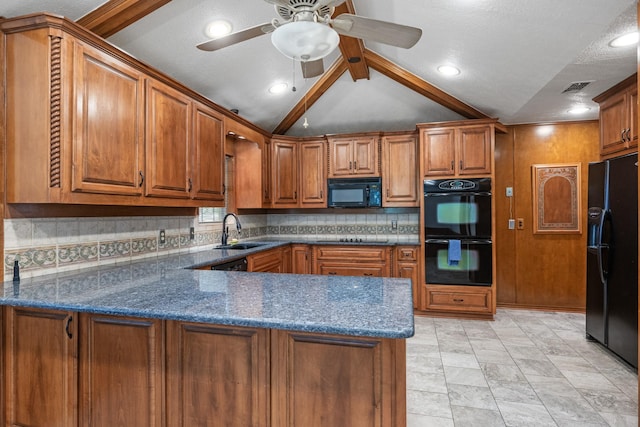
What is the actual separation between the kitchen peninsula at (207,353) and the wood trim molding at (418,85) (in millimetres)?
2704

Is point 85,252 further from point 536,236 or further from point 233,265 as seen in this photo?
point 536,236

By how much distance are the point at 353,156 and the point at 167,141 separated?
2514mm

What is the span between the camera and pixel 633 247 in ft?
8.68

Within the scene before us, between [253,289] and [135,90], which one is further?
[135,90]

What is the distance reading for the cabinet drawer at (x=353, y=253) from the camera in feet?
13.9

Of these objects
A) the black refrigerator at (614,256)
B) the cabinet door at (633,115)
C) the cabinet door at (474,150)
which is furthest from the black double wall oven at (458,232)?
the cabinet door at (633,115)

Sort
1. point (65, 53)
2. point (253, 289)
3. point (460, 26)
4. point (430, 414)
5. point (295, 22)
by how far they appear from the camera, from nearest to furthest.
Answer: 1. point (295, 22)
2. point (253, 289)
3. point (65, 53)
4. point (430, 414)
5. point (460, 26)

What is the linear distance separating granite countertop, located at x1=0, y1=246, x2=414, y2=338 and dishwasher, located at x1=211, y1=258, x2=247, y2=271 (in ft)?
2.07

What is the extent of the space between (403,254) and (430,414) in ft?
7.22

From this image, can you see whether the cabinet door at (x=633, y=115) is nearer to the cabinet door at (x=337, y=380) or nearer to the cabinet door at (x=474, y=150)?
the cabinet door at (x=474, y=150)

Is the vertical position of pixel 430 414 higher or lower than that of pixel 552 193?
lower

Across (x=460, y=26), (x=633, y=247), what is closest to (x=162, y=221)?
(x=460, y=26)

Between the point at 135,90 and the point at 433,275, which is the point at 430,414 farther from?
the point at 135,90

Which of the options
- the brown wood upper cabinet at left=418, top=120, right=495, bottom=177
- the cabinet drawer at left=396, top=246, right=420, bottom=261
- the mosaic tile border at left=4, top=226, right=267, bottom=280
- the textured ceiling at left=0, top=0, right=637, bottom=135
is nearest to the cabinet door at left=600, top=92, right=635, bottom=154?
the textured ceiling at left=0, top=0, right=637, bottom=135
